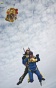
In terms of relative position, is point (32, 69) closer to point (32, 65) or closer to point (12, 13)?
point (32, 65)

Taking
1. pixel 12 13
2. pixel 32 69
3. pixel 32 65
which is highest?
pixel 12 13

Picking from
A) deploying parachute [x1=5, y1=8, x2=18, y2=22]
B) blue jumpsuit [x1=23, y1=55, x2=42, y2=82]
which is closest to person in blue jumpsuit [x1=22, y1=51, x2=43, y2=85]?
blue jumpsuit [x1=23, y1=55, x2=42, y2=82]

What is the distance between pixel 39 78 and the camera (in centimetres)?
1036

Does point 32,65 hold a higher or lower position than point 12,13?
lower

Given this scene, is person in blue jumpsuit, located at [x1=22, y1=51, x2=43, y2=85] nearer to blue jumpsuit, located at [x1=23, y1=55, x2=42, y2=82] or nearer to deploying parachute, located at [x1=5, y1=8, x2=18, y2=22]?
blue jumpsuit, located at [x1=23, y1=55, x2=42, y2=82]

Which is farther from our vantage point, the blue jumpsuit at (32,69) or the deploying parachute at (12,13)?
the blue jumpsuit at (32,69)

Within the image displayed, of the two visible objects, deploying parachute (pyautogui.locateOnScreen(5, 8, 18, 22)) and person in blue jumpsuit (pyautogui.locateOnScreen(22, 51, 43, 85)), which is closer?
deploying parachute (pyautogui.locateOnScreen(5, 8, 18, 22))

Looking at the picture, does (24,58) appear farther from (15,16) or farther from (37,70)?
(15,16)

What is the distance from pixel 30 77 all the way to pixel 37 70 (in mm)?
684

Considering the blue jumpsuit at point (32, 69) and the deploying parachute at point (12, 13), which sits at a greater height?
the deploying parachute at point (12, 13)

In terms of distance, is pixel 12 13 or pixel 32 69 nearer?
Result: pixel 12 13

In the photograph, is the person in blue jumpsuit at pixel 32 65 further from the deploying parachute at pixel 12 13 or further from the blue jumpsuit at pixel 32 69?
the deploying parachute at pixel 12 13

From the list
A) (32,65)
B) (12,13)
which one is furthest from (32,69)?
(12,13)

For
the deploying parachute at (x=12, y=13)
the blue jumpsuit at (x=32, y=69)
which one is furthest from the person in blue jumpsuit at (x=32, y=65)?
the deploying parachute at (x=12, y=13)
